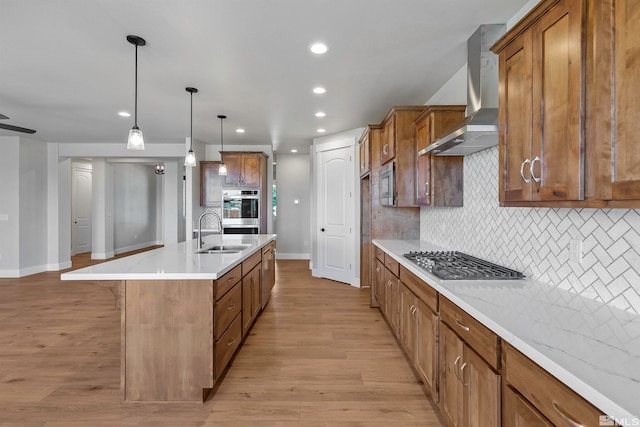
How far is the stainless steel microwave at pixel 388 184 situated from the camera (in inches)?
136

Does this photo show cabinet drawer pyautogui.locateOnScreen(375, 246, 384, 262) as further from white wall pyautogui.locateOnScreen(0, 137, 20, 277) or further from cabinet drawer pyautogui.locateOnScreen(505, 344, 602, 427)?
white wall pyautogui.locateOnScreen(0, 137, 20, 277)

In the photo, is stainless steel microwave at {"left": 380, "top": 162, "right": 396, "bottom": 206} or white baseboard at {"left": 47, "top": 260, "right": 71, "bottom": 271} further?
white baseboard at {"left": 47, "top": 260, "right": 71, "bottom": 271}

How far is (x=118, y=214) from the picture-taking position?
336 inches

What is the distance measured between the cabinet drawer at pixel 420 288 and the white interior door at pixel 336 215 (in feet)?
9.39

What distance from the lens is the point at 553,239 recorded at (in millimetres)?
1781

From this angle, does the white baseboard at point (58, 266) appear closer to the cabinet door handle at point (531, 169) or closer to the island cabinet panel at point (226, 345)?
the island cabinet panel at point (226, 345)

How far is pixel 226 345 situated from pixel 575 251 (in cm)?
232

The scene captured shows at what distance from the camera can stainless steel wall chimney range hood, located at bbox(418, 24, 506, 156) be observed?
7.00ft

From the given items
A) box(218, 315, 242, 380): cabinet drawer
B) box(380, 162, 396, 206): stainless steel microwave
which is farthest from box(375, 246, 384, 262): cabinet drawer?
box(218, 315, 242, 380): cabinet drawer

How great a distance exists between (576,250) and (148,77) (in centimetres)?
390

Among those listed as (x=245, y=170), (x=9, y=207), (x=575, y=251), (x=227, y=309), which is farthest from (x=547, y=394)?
(x=9, y=207)

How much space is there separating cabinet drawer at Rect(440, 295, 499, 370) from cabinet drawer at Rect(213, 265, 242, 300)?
1.48m

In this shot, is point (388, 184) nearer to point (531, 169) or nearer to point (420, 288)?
point (420, 288)

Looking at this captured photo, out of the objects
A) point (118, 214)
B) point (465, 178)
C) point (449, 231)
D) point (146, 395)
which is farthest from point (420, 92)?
point (118, 214)
